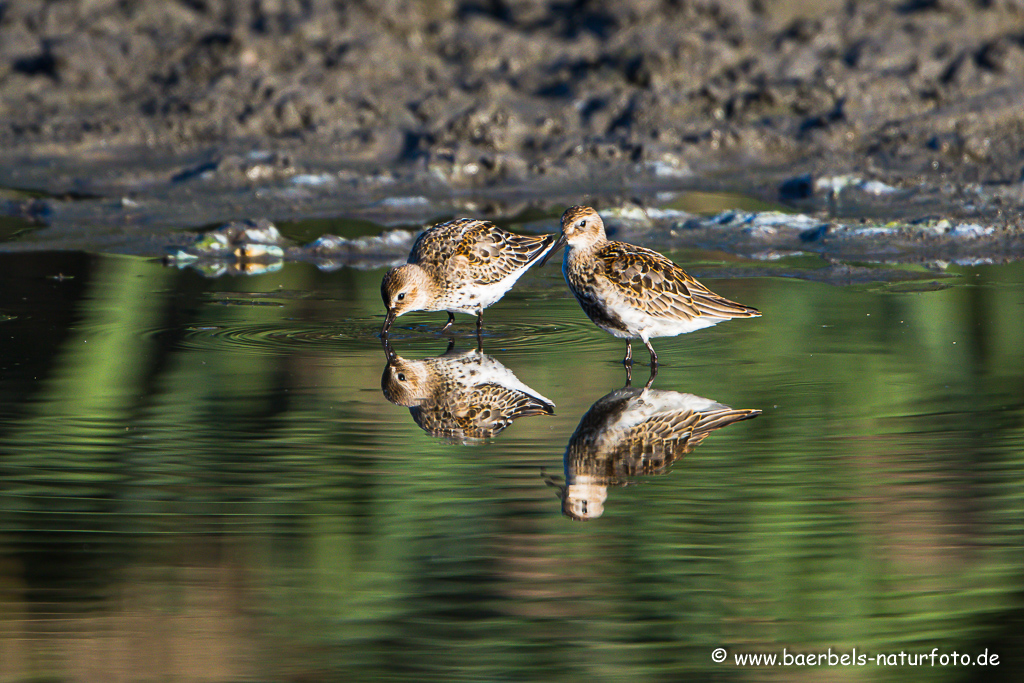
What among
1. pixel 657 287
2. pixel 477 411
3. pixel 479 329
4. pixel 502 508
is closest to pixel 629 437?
pixel 477 411

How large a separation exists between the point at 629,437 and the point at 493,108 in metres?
8.97

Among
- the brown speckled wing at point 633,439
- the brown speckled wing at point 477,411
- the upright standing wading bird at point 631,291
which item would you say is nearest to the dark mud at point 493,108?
the upright standing wading bird at point 631,291

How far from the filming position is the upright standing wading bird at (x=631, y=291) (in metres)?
7.75

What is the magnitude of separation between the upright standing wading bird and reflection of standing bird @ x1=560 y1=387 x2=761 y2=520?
685mm

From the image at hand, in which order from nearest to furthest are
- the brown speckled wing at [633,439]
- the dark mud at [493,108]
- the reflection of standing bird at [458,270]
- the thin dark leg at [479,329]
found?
1. the brown speckled wing at [633,439]
2. the thin dark leg at [479,329]
3. the reflection of standing bird at [458,270]
4. the dark mud at [493,108]

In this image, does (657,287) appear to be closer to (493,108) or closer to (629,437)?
Answer: (629,437)

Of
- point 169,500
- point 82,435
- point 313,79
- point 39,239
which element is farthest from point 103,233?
point 169,500

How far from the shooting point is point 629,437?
626 centimetres

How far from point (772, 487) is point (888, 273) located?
5074mm

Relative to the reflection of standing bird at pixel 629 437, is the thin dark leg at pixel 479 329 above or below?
below

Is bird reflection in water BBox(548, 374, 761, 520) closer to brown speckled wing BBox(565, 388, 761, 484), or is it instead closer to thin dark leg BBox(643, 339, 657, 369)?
brown speckled wing BBox(565, 388, 761, 484)

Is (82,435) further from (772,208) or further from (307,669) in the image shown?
(772,208)

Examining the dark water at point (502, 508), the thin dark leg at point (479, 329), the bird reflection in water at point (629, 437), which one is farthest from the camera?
the thin dark leg at point (479, 329)

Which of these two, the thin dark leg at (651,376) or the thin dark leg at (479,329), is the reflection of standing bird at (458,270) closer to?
the thin dark leg at (479,329)
